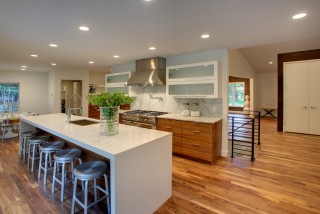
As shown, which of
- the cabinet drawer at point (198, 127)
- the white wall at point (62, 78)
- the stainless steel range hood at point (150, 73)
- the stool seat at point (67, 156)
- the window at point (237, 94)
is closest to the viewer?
the stool seat at point (67, 156)

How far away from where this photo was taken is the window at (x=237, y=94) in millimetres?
11336

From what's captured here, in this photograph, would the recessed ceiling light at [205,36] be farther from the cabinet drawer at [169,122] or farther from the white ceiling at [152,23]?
the cabinet drawer at [169,122]

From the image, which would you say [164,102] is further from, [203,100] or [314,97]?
[314,97]

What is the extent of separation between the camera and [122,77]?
5.59m

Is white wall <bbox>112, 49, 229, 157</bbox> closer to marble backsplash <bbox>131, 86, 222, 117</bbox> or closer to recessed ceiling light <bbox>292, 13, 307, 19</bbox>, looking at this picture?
marble backsplash <bbox>131, 86, 222, 117</bbox>

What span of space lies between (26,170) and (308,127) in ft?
25.6

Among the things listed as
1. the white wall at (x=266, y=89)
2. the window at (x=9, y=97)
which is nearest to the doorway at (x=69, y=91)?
the window at (x=9, y=97)

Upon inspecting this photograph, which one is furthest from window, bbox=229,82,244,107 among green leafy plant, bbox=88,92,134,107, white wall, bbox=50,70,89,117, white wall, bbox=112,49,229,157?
green leafy plant, bbox=88,92,134,107

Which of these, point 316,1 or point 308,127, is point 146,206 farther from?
point 308,127

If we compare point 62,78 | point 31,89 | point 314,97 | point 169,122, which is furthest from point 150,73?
point 31,89

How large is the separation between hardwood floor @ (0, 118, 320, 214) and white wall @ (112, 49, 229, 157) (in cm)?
95

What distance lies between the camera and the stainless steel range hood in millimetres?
4449

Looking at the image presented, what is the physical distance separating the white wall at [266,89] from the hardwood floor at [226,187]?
669cm

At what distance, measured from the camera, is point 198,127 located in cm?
362
